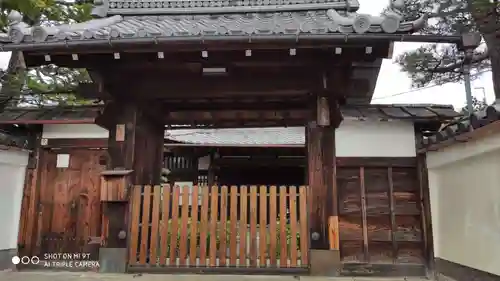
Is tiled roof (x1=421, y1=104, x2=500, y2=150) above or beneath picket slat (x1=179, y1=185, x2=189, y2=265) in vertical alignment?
above

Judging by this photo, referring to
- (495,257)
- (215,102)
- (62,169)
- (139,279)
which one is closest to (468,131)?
(495,257)

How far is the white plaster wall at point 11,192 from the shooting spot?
6297 mm

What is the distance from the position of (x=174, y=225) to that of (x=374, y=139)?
10.8ft

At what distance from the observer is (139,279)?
4766 mm

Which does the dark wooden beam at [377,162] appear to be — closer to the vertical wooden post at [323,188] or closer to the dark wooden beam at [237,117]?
the vertical wooden post at [323,188]

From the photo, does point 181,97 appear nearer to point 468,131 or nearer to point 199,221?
point 199,221

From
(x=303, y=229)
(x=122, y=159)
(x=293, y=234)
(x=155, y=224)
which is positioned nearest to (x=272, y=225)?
(x=293, y=234)

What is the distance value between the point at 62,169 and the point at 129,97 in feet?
8.63

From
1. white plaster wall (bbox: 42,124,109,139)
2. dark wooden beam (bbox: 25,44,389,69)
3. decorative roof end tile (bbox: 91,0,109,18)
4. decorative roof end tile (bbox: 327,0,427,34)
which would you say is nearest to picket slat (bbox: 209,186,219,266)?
dark wooden beam (bbox: 25,44,389,69)

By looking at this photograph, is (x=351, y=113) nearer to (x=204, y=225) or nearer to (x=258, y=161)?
(x=204, y=225)

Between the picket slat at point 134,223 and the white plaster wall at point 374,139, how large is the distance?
3027 millimetres

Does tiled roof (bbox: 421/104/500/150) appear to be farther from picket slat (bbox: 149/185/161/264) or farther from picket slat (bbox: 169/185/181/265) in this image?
picket slat (bbox: 149/185/161/264)

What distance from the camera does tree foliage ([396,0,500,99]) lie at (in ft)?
15.7

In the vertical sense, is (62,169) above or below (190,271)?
above
